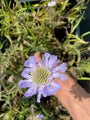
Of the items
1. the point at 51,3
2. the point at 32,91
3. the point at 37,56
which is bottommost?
the point at 32,91

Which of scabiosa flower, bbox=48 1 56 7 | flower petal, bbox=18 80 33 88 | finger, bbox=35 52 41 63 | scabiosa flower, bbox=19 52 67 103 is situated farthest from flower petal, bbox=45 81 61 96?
scabiosa flower, bbox=48 1 56 7

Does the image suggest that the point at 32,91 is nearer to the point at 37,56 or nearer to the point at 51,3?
the point at 37,56

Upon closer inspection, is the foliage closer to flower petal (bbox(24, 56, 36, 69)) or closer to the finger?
the finger

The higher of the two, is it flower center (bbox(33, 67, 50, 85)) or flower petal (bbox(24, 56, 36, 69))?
flower petal (bbox(24, 56, 36, 69))

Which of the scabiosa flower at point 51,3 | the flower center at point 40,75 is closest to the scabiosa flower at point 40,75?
the flower center at point 40,75

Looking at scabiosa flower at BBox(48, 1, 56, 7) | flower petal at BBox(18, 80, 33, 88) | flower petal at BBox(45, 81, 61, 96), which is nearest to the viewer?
flower petal at BBox(45, 81, 61, 96)

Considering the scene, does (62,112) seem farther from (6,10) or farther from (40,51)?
(6,10)

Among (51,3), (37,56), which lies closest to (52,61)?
(37,56)

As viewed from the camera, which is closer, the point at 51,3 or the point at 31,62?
the point at 31,62
